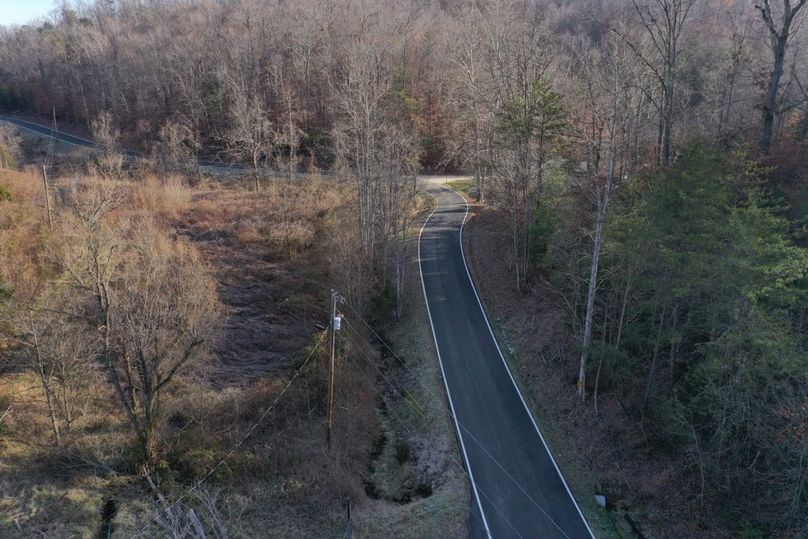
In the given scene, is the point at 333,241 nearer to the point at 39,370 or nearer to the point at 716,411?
the point at 39,370

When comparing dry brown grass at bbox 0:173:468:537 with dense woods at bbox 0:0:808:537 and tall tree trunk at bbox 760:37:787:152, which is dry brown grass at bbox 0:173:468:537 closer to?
dense woods at bbox 0:0:808:537

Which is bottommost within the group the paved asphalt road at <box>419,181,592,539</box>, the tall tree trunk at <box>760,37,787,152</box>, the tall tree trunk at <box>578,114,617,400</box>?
the paved asphalt road at <box>419,181,592,539</box>

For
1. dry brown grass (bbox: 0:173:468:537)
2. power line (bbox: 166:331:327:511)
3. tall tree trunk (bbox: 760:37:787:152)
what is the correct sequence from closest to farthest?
1. dry brown grass (bbox: 0:173:468:537)
2. power line (bbox: 166:331:327:511)
3. tall tree trunk (bbox: 760:37:787:152)

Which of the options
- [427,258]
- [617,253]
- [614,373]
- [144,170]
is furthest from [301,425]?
[144,170]

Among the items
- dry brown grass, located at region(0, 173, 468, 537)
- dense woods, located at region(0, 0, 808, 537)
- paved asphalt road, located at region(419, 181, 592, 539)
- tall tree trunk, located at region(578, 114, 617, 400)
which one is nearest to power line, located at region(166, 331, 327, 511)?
dry brown grass, located at region(0, 173, 468, 537)

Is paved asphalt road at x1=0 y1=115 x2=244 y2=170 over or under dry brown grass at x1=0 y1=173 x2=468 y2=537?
over

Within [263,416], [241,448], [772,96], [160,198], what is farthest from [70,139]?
[772,96]
